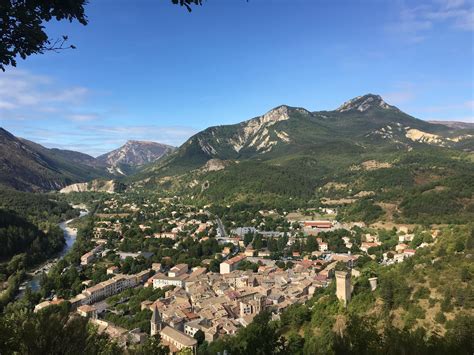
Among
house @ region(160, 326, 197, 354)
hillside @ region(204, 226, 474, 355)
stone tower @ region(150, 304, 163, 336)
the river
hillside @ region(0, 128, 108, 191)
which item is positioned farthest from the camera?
hillside @ region(0, 128, 108, 191)

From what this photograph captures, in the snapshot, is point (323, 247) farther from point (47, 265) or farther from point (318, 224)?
point (47, 265)

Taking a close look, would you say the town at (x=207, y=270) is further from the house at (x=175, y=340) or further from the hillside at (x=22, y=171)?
the hillside at (x=22, y=171)

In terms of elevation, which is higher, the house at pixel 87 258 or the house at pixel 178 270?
the house at pixel 87 258

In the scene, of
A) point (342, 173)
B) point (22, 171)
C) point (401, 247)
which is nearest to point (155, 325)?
point (401, 247)

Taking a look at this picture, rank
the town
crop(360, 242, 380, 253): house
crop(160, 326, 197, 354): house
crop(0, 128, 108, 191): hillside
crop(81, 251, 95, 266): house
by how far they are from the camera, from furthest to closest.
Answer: crop(0, 128, 108, 191): hillside < crop(360, 242, 380, 253): house < crop(81, 251, 95, 266): house < the town < crop(160, 326, 197, 354): house

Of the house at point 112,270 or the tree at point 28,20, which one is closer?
the tree at point 28,20

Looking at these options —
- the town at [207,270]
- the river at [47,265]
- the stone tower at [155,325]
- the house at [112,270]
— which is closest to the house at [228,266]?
the town at [207,270]

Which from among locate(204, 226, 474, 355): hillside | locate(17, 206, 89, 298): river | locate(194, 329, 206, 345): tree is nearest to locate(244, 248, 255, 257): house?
locate(204, 226, 474, 355): hillside

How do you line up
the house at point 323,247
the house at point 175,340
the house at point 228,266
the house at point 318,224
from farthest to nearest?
the house at point 318,224, the house at point 323,247, the house at point 228,266, the house at point 175,340

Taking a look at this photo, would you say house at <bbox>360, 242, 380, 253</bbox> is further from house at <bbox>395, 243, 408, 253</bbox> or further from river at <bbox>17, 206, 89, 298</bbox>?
river at <bbox>17, 206, 89, 298</bbox>

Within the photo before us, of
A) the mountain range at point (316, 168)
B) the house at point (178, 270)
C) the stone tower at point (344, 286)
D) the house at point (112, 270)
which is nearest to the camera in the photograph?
the stone tower at point (344, 286)
